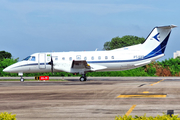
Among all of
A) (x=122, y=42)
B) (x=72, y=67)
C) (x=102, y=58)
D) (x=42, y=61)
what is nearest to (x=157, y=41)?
(x=102, y=58)

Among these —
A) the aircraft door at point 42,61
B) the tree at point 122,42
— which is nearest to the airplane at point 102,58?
the aircraft door at point 42,61

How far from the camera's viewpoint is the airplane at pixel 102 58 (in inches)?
1329

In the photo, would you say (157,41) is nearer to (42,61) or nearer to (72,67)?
(72,67)

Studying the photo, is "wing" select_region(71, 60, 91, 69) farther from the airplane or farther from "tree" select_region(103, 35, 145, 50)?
"tree" select_region(103, 35, 145, 50)

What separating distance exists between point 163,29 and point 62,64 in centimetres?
1406

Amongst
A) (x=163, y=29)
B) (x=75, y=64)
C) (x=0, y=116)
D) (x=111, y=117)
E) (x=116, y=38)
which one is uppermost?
(x=116, y=38)

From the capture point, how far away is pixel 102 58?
33812 mm

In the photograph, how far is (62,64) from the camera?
111 feet

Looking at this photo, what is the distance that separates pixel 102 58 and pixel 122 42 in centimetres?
6620

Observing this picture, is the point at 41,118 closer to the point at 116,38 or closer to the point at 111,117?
the point at 111,117

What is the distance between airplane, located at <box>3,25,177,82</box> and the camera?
33.8 meters

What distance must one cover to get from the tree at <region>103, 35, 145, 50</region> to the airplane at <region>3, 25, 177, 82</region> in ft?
203

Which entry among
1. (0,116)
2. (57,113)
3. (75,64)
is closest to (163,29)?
(75,64)

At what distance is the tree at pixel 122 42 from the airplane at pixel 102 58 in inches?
2438
